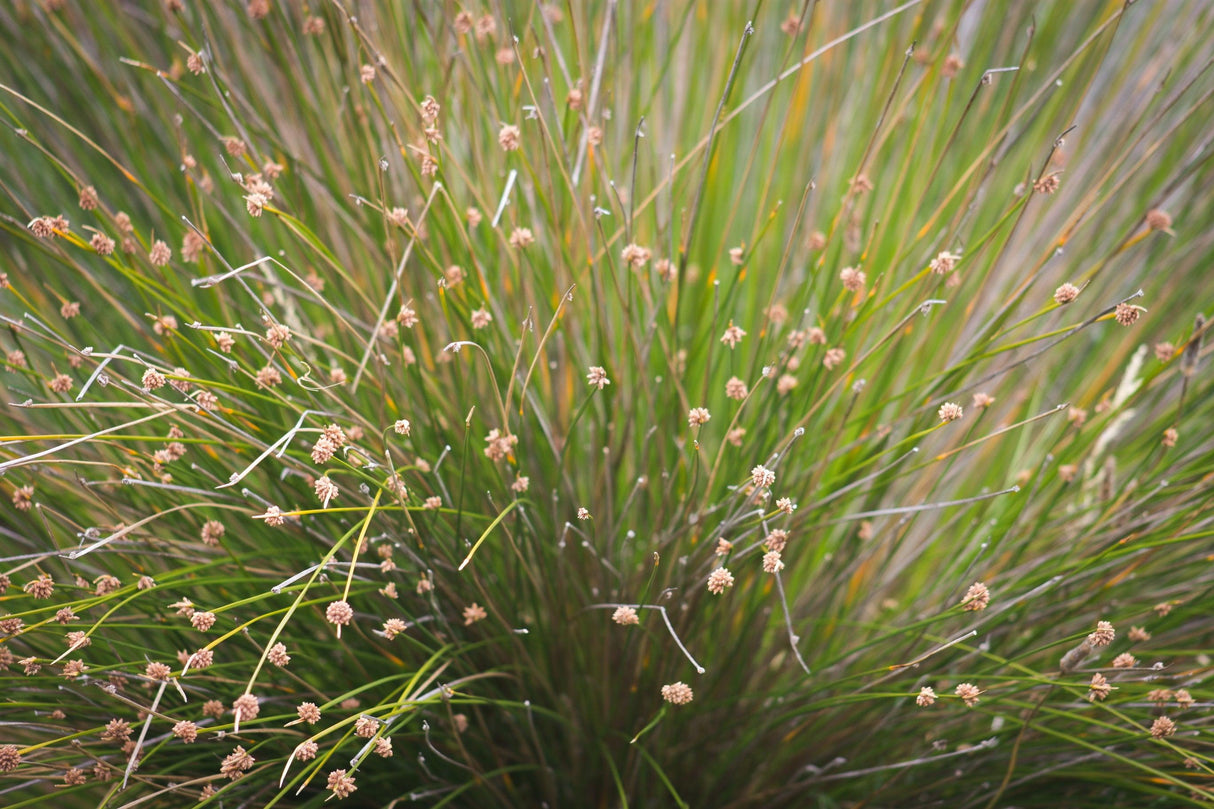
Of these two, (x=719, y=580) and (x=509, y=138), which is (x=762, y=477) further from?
(x=509, y=138)

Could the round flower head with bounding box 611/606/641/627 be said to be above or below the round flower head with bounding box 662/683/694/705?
above

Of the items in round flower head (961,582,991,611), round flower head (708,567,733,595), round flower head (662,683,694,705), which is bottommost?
round flower head (662,683,694,705)

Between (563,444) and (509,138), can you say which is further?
(563,444)

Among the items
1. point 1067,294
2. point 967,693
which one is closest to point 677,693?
point 967,693

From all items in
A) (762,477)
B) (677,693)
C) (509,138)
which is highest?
(509,138)

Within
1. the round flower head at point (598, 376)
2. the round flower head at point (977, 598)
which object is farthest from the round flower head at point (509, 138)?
the round flower head at point (977, 598)

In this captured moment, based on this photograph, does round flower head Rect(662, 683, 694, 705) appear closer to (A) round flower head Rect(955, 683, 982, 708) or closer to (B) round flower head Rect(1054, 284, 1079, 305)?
(A) round flower head Rect(955, 683, 982, 708)

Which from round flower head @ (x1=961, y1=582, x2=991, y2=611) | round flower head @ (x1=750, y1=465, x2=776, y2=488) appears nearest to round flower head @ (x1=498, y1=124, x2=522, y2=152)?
round flower head @ (x1=750, y1=465, x2=776, y2=488)

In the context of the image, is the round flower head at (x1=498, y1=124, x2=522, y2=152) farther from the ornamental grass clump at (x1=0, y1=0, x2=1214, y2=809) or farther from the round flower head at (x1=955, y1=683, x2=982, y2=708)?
the round flower head at (x1=955, y1=683, x2=982, y2=708)

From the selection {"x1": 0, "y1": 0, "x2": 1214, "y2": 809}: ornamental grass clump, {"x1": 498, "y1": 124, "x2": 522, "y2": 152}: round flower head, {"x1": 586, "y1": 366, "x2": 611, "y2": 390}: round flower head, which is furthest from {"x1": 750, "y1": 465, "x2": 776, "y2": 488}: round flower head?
{"x1": 498, "y1": 124, "x2": 522, "y2": 152}: round flower head
